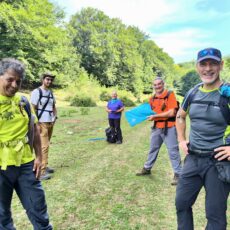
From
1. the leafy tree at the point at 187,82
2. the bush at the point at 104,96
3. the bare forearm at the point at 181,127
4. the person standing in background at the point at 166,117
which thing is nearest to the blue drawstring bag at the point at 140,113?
the person standing in background at the point at 166,117

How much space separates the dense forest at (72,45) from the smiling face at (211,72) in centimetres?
3287

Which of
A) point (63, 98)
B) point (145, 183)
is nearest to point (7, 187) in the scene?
point (145, 183)

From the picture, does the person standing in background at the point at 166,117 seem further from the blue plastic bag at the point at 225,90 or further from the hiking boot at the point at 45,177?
the blue plastic bag at the point at 225,90

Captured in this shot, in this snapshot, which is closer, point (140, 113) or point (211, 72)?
point (211, 72)

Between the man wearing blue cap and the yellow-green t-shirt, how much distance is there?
178 centimetres

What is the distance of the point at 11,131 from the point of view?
3.11 metres

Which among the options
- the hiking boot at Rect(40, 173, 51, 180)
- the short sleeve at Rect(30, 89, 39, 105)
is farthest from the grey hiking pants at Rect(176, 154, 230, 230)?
the short sleeve at Rect(30, 89, 39, 105)

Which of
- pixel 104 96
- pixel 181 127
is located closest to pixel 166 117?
pixel 181 127

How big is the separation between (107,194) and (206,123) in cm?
307

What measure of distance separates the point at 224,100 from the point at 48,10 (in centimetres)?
4049

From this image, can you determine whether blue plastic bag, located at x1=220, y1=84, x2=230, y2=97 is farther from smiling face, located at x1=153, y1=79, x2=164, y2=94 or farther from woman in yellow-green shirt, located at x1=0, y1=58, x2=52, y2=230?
smiling face, located at x1=153, y1=79, x2=164, y2=94

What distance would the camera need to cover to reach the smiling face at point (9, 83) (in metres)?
3.06

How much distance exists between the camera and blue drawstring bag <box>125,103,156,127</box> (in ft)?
21.7

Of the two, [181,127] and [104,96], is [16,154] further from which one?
[104,96]
